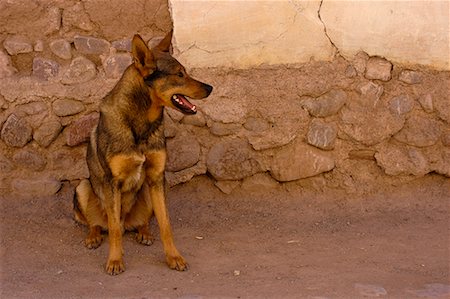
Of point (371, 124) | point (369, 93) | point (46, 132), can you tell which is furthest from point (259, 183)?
point (46, 132)

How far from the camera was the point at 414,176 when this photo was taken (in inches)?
224

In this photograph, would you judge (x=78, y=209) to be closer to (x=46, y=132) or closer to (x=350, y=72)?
(x=46, y=132)

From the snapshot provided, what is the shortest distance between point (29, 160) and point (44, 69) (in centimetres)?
74

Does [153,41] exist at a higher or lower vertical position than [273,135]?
higher

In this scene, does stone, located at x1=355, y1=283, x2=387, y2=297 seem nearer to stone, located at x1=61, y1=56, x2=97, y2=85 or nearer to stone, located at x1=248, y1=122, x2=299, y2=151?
stone, located at x1=248, y1=122, x2=299, y2=151

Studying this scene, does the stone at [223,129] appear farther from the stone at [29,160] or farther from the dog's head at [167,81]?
the stone at [29,160]

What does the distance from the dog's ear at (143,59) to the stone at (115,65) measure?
117cm

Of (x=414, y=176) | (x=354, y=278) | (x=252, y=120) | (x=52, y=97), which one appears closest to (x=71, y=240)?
(x=52, y=97)

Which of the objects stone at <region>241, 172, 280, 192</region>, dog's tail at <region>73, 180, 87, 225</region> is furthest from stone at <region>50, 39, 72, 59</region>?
stone at <region>241, 172, 280, 192</region>

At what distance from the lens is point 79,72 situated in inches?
217

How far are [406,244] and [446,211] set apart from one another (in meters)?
0.73

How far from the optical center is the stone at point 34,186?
5.53 m

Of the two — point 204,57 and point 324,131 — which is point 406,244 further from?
point 204,57

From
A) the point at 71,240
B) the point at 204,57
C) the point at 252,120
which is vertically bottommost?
the point at 71,240
